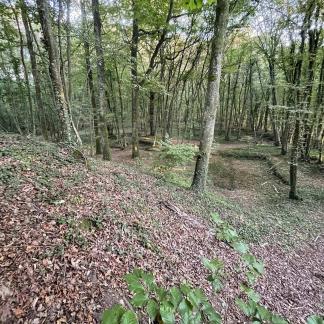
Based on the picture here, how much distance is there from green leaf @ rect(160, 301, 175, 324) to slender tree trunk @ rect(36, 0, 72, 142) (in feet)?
17.9

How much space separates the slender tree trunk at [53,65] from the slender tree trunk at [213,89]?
4.00 m

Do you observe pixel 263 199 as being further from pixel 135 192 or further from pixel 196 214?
pixel 135 192

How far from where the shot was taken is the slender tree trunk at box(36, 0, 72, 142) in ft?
16.9

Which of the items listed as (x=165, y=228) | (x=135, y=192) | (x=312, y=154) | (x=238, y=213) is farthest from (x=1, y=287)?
(x=312, y=154)

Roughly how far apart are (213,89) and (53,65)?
435cm

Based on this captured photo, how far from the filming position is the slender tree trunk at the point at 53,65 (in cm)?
516

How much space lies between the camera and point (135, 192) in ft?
17.6

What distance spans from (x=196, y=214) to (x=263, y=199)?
16.5 ft

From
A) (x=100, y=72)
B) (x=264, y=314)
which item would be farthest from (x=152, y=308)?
(x=100, y=72)

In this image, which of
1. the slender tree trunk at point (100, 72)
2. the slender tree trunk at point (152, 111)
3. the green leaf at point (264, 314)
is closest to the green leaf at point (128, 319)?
the green leaf at point (264, 314)

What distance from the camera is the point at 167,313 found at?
141cm

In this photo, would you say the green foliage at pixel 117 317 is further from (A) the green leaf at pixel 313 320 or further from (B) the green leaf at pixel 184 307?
(A) the green leaf at pixel 313 320

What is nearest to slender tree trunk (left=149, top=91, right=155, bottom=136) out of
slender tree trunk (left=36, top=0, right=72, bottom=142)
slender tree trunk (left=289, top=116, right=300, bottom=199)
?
slender tree trunk (left=289, top=116, right=300, bottom=199)

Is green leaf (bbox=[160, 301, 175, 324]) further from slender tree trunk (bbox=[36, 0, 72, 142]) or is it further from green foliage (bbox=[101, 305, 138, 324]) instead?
slender tree trunk (bbox=[36, 0, 72, 142])
